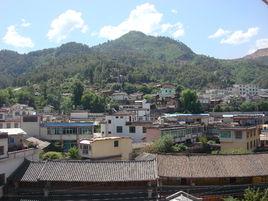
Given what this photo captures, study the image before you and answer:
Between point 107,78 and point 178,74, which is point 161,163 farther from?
point 178,74

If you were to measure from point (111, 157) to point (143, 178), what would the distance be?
1119cm

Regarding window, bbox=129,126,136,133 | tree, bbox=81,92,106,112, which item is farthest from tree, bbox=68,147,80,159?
tree, bbox=81,92,106,112

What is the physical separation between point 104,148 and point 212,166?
11.5 metres

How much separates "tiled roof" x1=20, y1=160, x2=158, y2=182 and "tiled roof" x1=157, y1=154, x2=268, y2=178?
3.13 feet

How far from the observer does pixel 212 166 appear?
25.7 metres

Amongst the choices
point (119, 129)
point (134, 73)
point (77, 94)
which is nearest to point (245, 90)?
point (134, 73)

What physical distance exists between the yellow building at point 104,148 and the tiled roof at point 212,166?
8.97 metres

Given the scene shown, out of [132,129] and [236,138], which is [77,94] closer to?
[132,129]

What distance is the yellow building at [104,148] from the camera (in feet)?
113

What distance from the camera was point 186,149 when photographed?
43438mm

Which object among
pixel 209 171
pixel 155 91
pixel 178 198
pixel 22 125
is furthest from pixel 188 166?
pixel 155 91

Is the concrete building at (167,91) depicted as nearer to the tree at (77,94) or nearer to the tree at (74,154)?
the tree at (77,94)

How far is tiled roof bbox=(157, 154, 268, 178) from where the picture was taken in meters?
24.9

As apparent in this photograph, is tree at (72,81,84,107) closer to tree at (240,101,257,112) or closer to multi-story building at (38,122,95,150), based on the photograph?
tree at (240,101,257,112)
